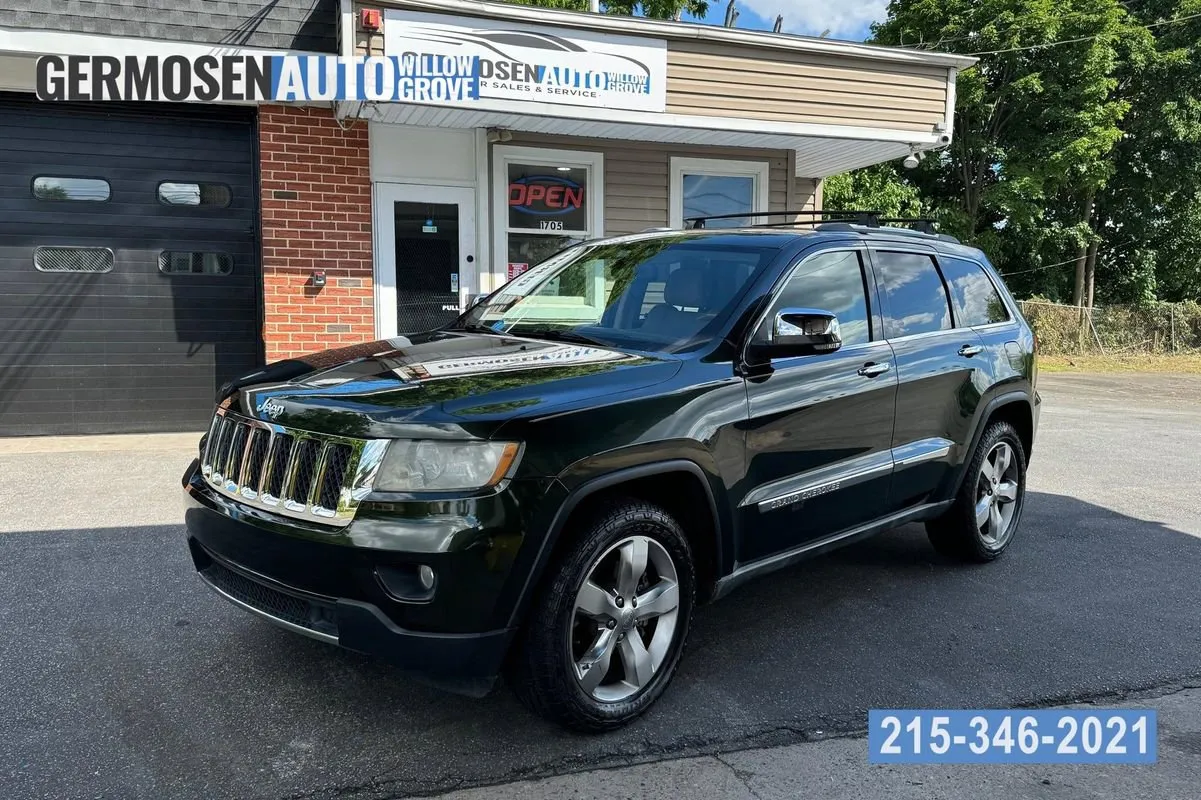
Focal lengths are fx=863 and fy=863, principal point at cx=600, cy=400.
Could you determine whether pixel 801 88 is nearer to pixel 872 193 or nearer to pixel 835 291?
pixel 835 291

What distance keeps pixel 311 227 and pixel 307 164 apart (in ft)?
2.03

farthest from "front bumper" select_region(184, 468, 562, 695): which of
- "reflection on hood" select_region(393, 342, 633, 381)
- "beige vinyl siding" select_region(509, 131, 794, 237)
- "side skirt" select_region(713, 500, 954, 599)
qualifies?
"beige vinyl siding" select_region(509, 131, 794, 237)

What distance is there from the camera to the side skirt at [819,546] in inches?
134

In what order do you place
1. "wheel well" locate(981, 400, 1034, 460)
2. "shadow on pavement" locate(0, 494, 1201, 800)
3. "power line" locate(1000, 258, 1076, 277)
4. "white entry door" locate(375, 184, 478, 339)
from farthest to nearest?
1. "power line" locate(1000, 258, 1076, 277)
2. "white entry door" locate(375, 184, 478, 339)
3. "wheel well" locate(981, 400, 1034, 460)
4. "shadow on pavement" locate(0, 494, 1201, 800)

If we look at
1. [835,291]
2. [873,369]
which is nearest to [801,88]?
[835,291]

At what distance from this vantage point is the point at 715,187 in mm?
10469

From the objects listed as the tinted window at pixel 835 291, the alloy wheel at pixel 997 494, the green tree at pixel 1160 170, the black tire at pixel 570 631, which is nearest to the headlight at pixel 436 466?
the black tire at pixel 570 631

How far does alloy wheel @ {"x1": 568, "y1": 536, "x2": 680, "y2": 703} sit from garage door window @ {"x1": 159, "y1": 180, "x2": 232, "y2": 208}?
286 inches

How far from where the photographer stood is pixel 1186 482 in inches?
290

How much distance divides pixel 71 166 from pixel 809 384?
7802 mm

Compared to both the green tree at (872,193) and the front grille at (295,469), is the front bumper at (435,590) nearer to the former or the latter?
the front grille at (295,469)

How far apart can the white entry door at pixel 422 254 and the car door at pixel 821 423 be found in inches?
229

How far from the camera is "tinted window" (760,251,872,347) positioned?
3.78 meters

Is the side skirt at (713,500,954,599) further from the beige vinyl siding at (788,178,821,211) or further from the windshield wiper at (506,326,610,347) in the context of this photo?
the beige vinyl siding at (788,178,821,211)
